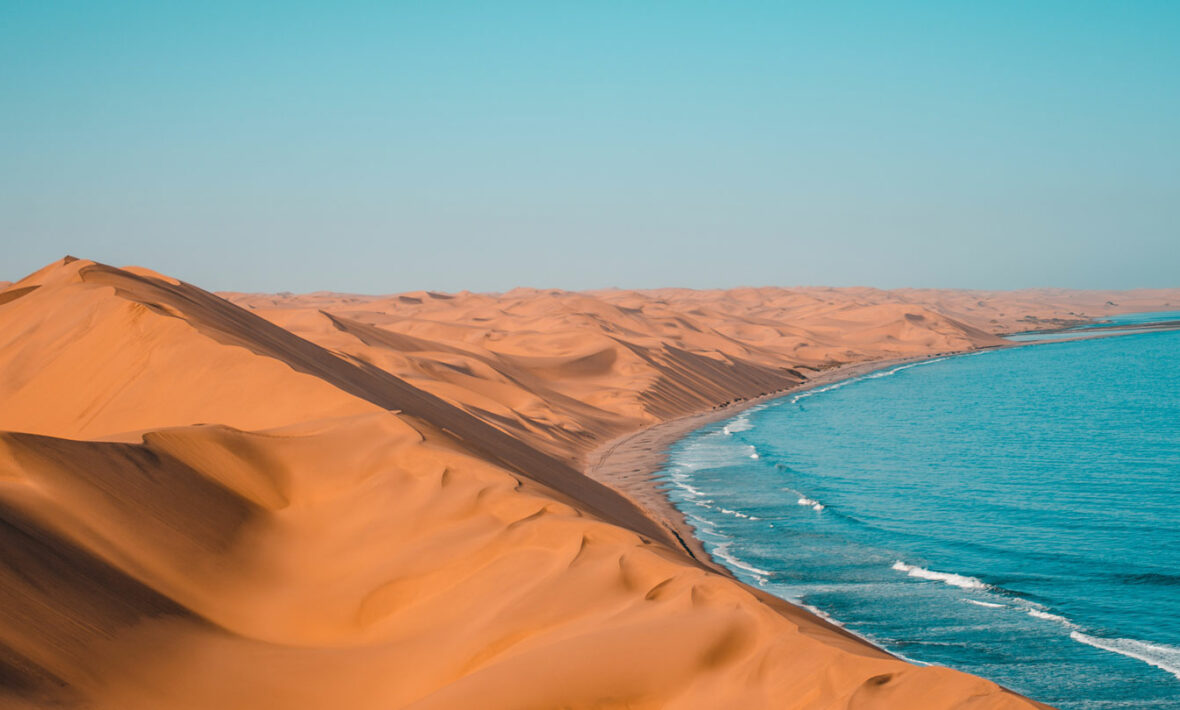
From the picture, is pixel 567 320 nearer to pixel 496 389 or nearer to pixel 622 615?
pixel 496 389

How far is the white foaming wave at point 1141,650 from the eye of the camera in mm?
15715

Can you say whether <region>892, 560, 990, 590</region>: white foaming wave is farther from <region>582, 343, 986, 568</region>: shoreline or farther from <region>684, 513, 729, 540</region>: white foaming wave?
<region>684, 513, 729, 540</region>: white foaming wave

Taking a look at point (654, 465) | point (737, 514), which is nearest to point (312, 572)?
point (737, 514)

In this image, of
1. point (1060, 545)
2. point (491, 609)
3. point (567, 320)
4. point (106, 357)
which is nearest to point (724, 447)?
point (1060, 545)

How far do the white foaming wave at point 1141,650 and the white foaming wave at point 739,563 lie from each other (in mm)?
6341

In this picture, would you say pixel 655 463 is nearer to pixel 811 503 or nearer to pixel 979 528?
pixel 811 503

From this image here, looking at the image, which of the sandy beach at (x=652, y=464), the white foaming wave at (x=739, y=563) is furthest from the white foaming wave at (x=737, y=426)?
the white foaming wave at (x=739, y=563)

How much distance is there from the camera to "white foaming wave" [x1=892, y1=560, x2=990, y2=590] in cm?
2070

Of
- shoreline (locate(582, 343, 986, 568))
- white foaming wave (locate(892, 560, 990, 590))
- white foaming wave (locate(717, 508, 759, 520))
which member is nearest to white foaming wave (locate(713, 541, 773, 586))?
shoreline (locate(582, 343, 986, 568))

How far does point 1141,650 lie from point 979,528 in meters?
9.63

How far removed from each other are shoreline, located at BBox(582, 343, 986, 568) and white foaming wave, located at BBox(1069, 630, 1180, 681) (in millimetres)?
6765

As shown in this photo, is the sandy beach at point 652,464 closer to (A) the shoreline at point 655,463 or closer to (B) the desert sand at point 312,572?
(A) the shoreline at point 655,463

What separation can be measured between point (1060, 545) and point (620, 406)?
33124 millimetres

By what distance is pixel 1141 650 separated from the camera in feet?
53.7
